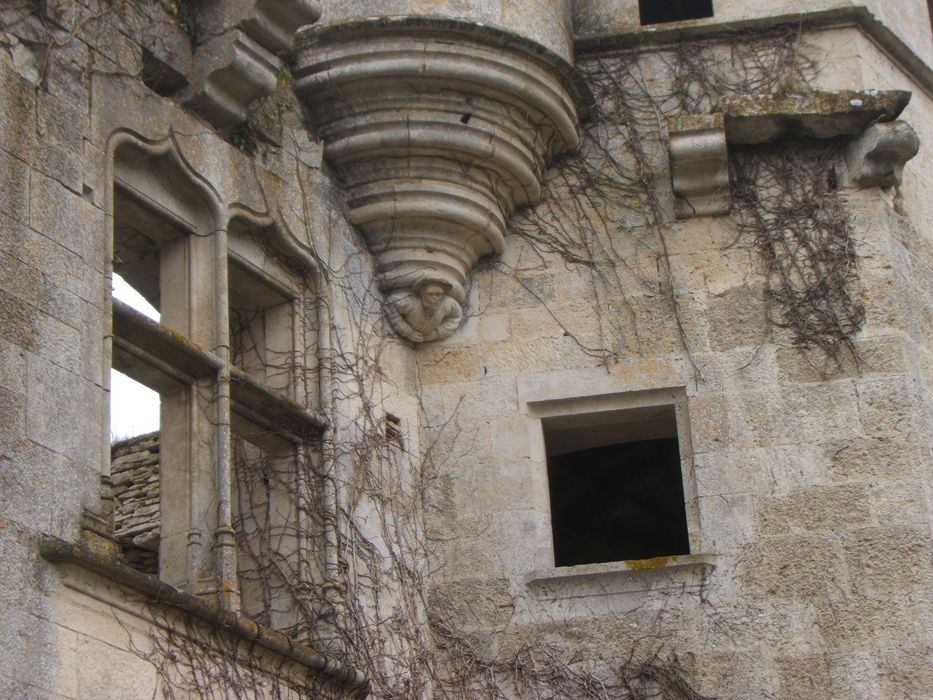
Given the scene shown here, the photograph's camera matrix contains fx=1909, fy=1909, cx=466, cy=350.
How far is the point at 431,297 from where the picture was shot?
9.21 metres

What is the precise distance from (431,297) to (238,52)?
1672 millimetres

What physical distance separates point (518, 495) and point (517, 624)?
24.7 inches

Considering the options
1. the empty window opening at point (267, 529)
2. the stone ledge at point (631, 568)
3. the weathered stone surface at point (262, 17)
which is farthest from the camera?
the stone ledge at point (631, 568)

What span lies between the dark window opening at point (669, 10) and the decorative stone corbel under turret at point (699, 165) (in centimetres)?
325

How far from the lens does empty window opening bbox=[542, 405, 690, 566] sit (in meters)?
11.9

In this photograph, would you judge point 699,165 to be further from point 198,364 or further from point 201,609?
point 201,609

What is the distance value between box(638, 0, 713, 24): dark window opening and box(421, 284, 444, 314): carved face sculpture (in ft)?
12.8

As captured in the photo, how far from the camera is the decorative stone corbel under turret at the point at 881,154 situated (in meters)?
9.31

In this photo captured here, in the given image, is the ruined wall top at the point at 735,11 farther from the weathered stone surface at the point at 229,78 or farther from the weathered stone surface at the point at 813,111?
the weathered stone surface at the point at 229,78

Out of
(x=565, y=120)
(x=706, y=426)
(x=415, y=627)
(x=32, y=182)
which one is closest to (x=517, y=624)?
(x=415, y=627)

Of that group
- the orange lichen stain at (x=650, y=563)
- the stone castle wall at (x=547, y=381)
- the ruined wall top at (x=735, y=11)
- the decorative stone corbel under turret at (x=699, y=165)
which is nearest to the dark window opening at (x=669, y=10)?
the ruined wall top at (x=735, y=11)

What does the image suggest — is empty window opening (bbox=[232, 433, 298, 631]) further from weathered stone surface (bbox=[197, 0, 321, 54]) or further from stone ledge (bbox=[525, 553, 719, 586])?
weathered stone surface (bbox=[197, 0, 321, 54])

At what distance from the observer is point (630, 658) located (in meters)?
8.56

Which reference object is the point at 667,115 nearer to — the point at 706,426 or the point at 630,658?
the point at 706,426
